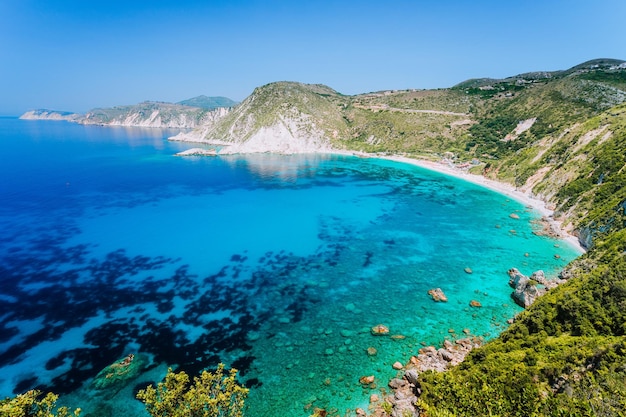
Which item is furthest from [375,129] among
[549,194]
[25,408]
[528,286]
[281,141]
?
[25,408]

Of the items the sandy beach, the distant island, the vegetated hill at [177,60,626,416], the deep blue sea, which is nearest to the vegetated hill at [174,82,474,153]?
the distant island

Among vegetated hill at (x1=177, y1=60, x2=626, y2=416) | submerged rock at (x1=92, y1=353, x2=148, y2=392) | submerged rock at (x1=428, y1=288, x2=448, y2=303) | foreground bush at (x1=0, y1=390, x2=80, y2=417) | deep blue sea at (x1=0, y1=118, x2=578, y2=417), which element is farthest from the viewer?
submerged rock at (x1=428, y1=288, x2=448, y2=303)

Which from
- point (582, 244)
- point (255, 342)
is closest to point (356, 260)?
point (255, 342)

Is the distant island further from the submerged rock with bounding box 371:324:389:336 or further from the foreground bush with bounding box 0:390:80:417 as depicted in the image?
the foreground bush with bounding box 0:390:80:417

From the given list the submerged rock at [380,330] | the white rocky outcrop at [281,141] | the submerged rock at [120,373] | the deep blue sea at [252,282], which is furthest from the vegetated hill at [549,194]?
the submerged rock at [120,373]

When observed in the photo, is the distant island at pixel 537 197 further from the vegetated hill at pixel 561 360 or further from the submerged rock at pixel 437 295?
the submerged rock at pixel 437 295

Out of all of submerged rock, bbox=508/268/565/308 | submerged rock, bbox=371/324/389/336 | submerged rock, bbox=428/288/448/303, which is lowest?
submerged rock, bbox=371/324/389/336

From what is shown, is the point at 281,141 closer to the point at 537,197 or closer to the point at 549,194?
the point at 537,197

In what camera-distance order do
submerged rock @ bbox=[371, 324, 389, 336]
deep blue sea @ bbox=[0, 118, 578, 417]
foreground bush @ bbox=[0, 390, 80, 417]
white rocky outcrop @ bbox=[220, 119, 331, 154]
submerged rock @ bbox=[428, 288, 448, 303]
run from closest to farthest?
foreground bush @ bbox=[0, 390, 80, 417] → deep blue sea @ bbox=[0, 118, 578, 417] → submerged rock @ bbox=[371, 324, 389, 336] → submerged rock @ bbox=[428, 288, 448, 303] → white rocky outcrop @ bbox=[220, 119, 331, 154]

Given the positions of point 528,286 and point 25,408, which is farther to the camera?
point 528,286
